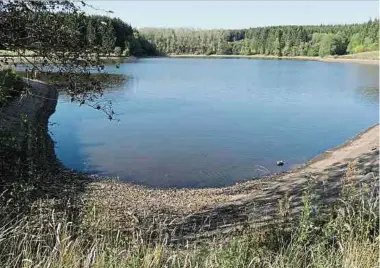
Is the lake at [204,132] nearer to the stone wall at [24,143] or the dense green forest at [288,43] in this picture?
the stone wall at [24,143]

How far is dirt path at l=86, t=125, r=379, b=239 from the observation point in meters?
10.2

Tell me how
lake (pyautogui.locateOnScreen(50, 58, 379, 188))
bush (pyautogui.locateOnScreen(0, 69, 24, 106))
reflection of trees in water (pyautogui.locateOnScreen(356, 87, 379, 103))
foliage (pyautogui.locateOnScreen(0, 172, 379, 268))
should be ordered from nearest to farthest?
foliage (pyautogui.locateOnScreen(0, 172, 379, 268)) < bush (pyautogui.locateOnScreen(0, 69, 24, 106)) < lake (pyautogui.locateOnScreen(50, 58, 379, 188)) < reflection of trees in water (pyautogui.locateOnScreen(356, 87, 379, 103))

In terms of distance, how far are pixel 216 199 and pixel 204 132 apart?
1418 centimetres

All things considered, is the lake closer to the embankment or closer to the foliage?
the embankment

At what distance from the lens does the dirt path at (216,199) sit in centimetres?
1020

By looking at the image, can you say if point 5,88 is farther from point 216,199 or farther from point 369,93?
point 369,93

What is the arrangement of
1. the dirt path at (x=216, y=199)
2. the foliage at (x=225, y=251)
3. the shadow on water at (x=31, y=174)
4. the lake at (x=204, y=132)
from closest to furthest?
1. the foliage at (x=225, y=251)
2. the shadow on water at (x=31, y=174)
3. the dirt path at (x=216, y=199)
4. the lake at (x=204, y=132)

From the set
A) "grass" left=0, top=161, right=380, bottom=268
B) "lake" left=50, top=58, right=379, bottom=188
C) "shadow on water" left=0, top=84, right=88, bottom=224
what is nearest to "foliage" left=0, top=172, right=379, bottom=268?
"grass" left=0, top=161, right=380, bottom=268

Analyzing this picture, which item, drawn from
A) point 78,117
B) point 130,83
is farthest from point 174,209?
point 130,83

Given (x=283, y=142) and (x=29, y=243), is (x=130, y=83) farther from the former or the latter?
(x=29, y=243)

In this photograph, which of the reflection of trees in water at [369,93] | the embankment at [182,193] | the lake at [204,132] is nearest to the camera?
the embankment at [182,193]

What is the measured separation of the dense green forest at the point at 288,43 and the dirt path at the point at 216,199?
14443cm

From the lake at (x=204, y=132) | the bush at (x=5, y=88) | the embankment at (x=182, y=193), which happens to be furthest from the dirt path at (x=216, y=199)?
the bush at (x=5, y=88)

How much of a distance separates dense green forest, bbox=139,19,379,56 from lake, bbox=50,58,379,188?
114 m
